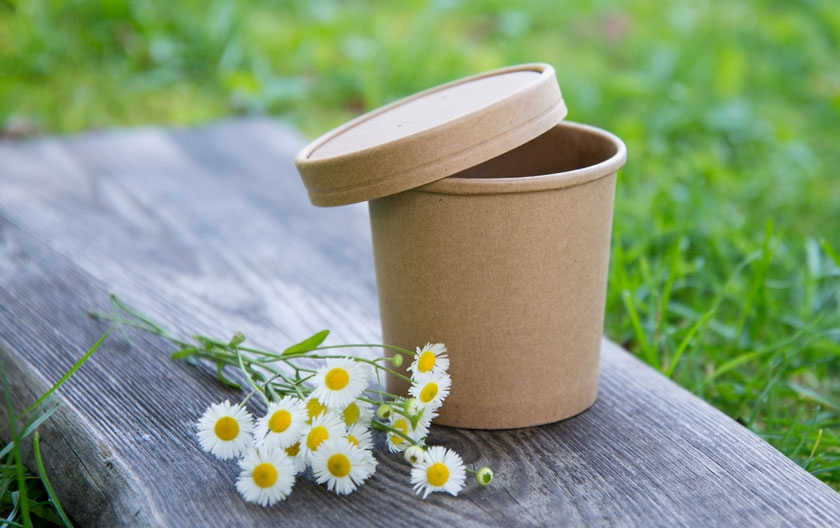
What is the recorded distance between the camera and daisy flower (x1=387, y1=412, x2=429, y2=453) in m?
0.92

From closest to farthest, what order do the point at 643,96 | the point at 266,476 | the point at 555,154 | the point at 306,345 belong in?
the point at 266,476
the point at 306,345
the point at 555,154
the point at 643,96

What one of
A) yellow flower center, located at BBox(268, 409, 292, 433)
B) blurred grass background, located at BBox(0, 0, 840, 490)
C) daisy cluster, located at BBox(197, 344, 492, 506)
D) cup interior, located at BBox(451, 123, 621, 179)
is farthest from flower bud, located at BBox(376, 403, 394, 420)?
blurred grass background, located at BBox(0, 0, 840, 490)

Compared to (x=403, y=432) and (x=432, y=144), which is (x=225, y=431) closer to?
(x=403, y=432)

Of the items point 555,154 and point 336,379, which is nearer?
point 336,379

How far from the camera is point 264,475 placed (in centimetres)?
87

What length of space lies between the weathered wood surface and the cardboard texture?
8cm

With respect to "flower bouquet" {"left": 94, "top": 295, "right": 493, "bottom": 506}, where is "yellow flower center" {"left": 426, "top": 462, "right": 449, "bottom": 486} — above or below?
below

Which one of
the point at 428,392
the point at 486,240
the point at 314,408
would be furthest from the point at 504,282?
the point at 314,408

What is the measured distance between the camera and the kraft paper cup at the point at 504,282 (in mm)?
929

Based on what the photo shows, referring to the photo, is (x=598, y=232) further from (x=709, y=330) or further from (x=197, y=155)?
(x=197, y=155)

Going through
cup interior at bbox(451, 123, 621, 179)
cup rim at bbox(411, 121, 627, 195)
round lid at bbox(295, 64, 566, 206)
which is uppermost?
round lid at bbox(295, 64, 566, 206)

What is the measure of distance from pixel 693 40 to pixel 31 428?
2.68 meters

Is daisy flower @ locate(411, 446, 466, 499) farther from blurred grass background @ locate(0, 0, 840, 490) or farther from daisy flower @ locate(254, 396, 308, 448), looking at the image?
blurred grass background @ locate(0, 0, 840, 490)

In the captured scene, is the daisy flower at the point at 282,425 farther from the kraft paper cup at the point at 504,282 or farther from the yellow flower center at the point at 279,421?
the kraft paper cup at the point at 504,282
